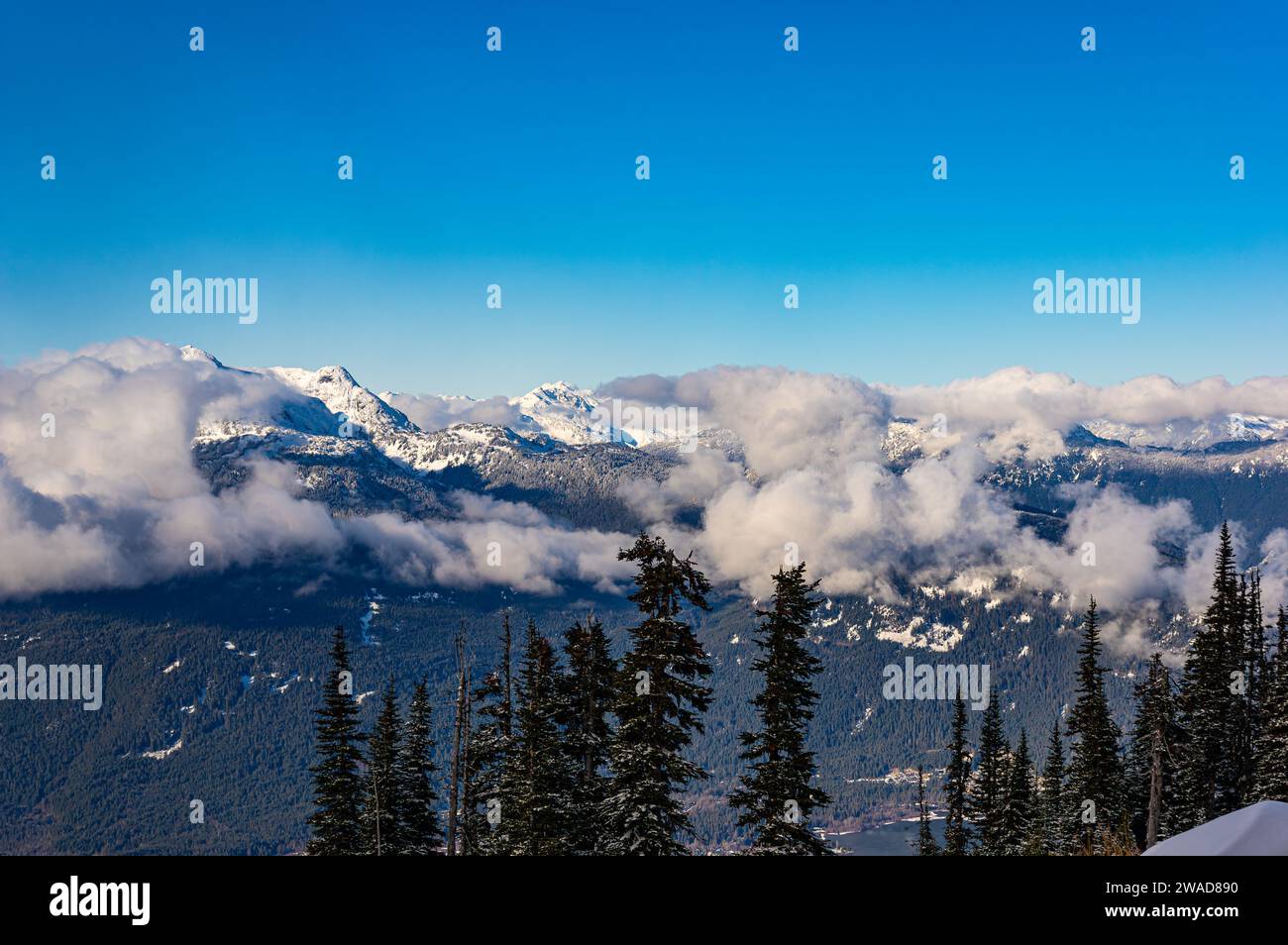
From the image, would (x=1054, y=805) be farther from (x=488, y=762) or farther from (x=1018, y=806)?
(x=488, y=762)

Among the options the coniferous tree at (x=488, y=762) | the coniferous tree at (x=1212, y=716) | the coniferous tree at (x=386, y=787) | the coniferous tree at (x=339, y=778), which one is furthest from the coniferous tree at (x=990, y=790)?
the coniferous tree at (x=339, y=778)

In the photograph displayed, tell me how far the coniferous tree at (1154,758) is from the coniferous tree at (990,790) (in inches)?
393

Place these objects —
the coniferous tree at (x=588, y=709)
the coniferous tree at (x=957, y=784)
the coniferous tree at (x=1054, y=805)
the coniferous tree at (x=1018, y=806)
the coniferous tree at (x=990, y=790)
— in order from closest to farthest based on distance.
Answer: the coniferous tree at (x=588, y=709), the coniferous tree at (x=1054, y=805), the coniferous tree at (x=1018, y=806), the coniferous tree at (x=957, y=784), the coniferous tree at (x=990, y=790)

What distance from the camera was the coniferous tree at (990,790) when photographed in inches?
3233

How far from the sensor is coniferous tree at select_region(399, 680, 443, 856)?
58.2m

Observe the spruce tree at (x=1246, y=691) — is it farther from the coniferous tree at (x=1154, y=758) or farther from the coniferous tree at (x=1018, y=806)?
the coniferous tree at (x=1018, y=806)

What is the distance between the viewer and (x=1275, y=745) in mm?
62062

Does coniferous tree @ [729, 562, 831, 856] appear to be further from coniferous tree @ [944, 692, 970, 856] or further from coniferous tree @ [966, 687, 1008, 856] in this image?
coniferous tree @ [966, 687, 1008, 856]

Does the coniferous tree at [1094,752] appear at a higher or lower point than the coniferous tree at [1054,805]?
higher

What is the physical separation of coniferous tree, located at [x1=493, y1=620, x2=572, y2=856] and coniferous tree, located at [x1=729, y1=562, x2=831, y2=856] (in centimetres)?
860
